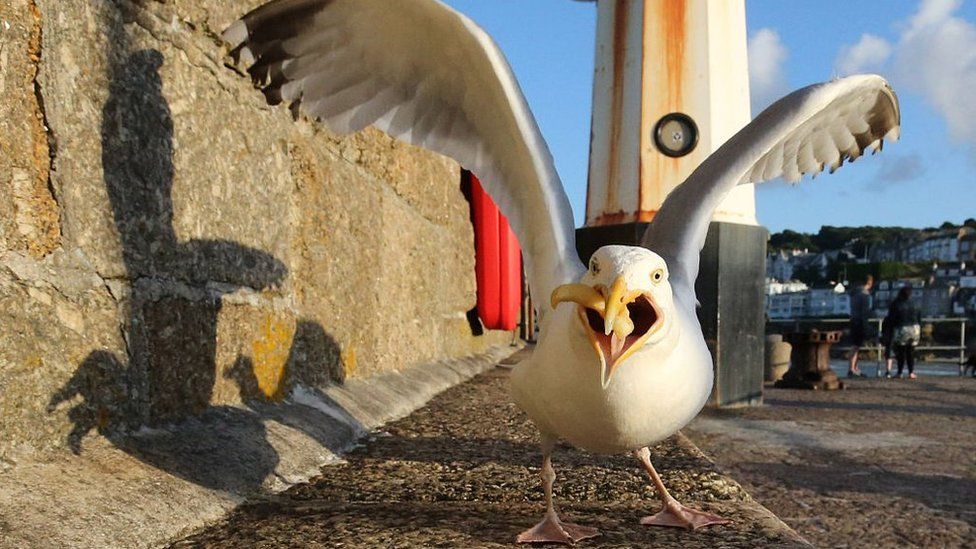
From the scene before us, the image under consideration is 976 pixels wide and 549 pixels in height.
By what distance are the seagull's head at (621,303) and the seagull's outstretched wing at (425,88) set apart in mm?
404

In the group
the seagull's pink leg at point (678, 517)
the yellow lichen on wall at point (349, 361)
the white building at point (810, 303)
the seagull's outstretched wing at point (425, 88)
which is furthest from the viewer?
the white building at point (810, 303)

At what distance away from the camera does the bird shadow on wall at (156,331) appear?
5.33ft

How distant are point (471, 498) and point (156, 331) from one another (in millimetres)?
811

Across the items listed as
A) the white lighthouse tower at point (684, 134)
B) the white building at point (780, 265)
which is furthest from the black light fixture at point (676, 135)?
the white building at point (780, 265)

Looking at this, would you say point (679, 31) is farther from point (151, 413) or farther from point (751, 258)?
point (151, 413)

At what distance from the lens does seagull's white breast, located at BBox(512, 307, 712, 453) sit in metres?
1.54

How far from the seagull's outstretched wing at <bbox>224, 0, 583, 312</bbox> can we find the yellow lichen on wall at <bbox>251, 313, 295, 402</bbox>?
2.01 ft

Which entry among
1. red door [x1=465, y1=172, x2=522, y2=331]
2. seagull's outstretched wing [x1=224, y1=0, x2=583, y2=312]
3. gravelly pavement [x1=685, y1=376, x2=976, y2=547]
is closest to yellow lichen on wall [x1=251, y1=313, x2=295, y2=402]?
seagull's outstretched wing [x1=224, y1=0, x2=583, y2=312]

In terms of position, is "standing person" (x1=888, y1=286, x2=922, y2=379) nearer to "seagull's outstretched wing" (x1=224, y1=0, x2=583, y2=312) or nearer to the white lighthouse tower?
the white lighthouse tower

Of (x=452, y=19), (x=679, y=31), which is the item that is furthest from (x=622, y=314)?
(x=679, y=31)

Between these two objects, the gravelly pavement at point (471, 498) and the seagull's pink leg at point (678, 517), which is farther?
the seagull's pink leg at point (678, 517)

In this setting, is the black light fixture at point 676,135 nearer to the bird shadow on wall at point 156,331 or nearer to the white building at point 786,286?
the bird shadow on wall at point 156,331

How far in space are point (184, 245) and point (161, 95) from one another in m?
0.34

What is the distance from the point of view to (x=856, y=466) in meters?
3.20
